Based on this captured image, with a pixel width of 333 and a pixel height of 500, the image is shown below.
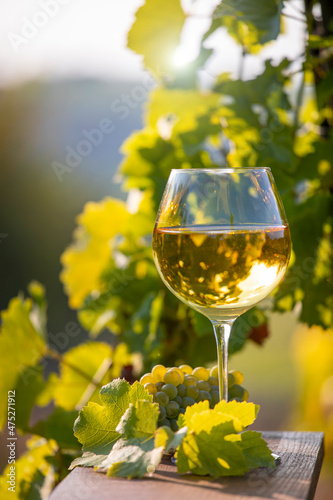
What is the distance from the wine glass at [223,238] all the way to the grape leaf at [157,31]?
0.42 metres

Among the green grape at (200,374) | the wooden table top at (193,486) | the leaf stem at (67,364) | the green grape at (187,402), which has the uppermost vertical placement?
the green grape at (200,374)

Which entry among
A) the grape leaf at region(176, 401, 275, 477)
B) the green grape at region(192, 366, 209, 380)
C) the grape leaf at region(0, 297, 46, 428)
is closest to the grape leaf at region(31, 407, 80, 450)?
the grape leaf at region(0, 297, 46, 428)

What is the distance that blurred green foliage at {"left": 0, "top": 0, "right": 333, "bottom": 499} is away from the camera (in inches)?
38.6

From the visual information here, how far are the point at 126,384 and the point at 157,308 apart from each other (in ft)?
1.53

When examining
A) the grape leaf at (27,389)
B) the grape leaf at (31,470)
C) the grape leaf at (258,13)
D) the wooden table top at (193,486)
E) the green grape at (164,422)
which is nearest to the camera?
the wooden table top at (193,486)

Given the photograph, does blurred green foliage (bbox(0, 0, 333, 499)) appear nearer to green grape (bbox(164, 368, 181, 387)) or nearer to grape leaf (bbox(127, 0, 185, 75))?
grape leaf (bbox(127, 0, 185, 75))

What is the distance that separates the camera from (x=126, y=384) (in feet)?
1.98

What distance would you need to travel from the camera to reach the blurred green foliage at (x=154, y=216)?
98 cm

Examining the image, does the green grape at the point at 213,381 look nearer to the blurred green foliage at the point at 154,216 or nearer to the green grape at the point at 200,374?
the green grape at the point at 200,374

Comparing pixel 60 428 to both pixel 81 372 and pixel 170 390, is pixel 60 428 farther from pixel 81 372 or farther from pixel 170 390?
pixel 170 390

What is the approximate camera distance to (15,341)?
3.78 feet

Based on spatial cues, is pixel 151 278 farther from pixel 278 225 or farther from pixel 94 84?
pixel 94 84

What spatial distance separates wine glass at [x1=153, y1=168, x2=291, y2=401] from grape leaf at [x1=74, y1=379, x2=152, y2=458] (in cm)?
10

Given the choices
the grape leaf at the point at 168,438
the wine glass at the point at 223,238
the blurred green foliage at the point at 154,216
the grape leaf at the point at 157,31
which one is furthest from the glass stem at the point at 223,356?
the grape leaf at the point at 157,31
